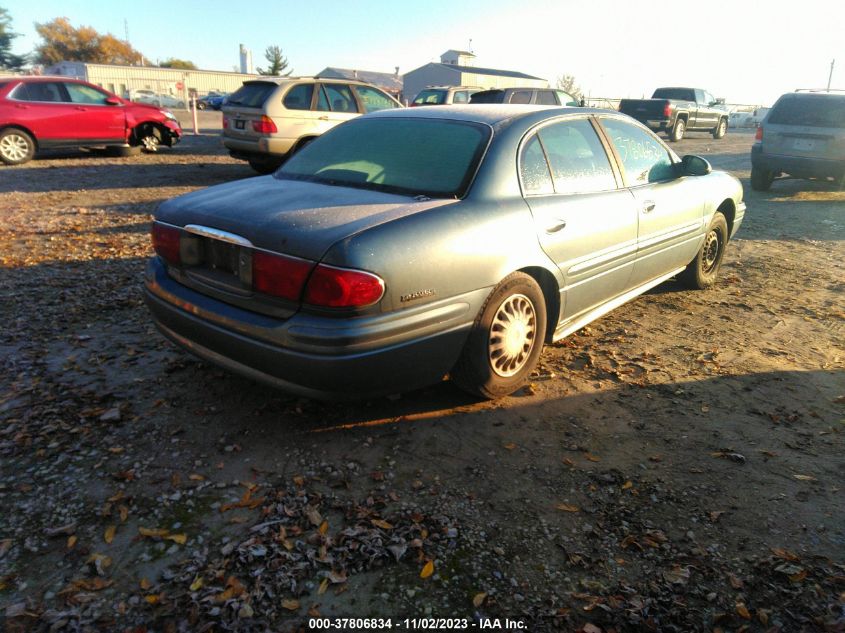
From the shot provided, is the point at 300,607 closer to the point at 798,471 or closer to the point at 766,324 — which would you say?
the point at 798,471

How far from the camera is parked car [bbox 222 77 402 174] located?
10.5 m

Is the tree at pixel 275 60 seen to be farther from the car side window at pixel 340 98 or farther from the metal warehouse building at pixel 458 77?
the car side window at pixel 340 98

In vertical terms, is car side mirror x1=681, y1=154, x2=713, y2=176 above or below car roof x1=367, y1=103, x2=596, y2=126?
below

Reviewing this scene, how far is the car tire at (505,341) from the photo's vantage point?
132 inches

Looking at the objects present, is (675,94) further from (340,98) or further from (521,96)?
(340,98)

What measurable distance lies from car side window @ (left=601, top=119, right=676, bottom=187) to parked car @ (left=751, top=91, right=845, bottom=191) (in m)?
7.41

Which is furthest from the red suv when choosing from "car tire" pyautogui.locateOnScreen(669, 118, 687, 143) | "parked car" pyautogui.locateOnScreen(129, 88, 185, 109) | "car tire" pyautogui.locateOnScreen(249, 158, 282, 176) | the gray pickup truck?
"parked car" pyautogui.locateOnScreen(129, 88, 185, 109)

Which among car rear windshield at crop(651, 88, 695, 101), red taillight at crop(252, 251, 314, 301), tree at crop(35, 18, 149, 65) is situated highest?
tree at crop(35, 18, 149, 65)

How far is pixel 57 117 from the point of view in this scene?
12547 mm

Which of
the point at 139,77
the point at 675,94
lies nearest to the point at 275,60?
the point at 139,77

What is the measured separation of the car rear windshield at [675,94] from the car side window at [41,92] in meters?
19.9

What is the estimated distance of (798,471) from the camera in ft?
9.95

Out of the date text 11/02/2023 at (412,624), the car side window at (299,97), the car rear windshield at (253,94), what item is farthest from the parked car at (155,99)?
the date text 11/02/2023 at (412,624)

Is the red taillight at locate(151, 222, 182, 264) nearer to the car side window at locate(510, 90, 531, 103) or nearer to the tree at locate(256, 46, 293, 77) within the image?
the car side window at locate(510, 90, 531, 103)
